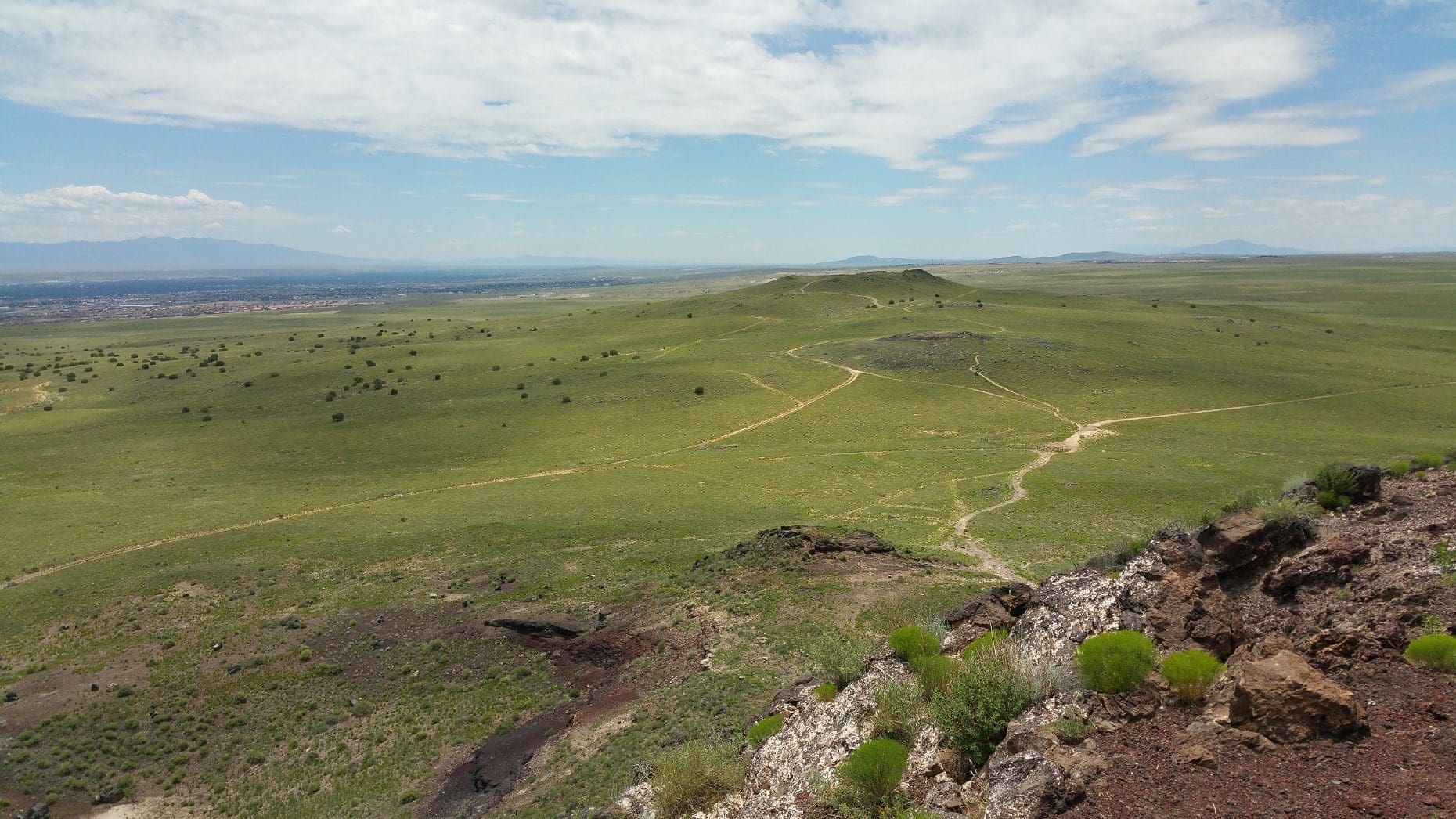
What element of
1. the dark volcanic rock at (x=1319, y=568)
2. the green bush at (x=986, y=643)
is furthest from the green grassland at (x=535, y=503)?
the dark volcanic rock at (x=1319, y=568)

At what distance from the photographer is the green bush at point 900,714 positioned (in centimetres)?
1221

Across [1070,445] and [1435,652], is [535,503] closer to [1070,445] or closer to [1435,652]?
[1070,445]

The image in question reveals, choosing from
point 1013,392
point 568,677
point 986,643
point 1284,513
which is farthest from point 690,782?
point 1013,392

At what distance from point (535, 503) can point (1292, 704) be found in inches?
1742

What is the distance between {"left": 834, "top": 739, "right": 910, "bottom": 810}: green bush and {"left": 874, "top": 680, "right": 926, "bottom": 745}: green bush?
1.04 m

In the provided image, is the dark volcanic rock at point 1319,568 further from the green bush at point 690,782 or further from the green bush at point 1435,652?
the green bush at point 690,782

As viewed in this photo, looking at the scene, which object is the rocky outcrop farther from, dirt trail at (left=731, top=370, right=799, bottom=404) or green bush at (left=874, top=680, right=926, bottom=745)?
dirt trail at (left=731, top=370, right=799, bottom=404)

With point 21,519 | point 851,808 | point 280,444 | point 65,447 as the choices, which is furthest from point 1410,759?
point 65,447

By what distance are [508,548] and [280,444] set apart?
140 feet

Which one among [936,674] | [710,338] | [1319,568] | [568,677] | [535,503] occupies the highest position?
[1319,568]

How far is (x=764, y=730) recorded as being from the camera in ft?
52.1

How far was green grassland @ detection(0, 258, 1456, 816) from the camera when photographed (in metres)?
24.3

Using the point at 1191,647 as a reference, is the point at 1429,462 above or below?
above

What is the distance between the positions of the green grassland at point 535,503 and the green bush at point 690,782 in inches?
157
